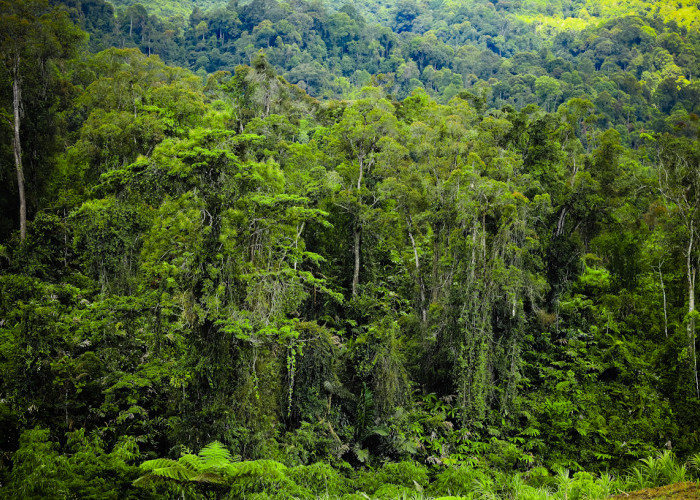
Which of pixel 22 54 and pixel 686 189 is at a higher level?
pixel 22 54

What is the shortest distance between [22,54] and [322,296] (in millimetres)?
17482

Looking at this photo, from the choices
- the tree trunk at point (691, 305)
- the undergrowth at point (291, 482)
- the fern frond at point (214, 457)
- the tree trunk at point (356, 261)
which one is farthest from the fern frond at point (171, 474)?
the tree trunk at point (691, 305)

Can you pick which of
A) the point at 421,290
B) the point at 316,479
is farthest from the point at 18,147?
the point at 316,479

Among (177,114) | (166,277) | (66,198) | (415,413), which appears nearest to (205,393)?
(166,277)

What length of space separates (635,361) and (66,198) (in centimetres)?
2516

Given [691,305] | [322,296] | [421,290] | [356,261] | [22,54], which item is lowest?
[322,296]

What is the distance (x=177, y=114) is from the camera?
20.3 m

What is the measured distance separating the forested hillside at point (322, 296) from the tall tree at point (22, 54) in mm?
100

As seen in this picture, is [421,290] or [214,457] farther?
[421,290]

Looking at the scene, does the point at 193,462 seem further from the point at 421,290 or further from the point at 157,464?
the point at 421,290

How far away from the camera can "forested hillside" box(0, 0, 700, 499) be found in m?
9.52

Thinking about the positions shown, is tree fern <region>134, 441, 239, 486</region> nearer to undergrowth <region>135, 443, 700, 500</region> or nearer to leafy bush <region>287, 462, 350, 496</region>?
undergrowth <region>135, 443, 700, 500</region>

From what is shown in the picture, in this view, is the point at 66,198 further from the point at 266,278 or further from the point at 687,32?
the point at 687,32

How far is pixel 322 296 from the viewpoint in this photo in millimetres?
17703
